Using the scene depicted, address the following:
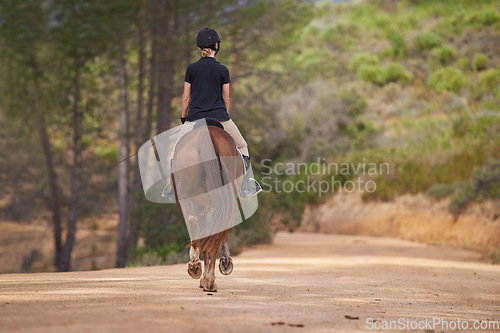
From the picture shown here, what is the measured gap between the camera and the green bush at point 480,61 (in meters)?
41.7

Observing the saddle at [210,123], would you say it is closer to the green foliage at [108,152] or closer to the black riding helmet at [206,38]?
the black riding helmet at [206,38]

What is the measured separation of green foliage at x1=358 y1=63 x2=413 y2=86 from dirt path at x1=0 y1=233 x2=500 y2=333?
3737 cm

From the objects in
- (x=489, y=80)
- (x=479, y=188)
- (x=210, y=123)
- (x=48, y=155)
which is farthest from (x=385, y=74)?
(x=210, y=123)

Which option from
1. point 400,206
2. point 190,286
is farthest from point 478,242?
point 190,286

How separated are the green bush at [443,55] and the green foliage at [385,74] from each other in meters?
2.59

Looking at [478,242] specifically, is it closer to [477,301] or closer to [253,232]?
[253,232]

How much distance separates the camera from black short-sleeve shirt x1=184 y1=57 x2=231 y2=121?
6.54m

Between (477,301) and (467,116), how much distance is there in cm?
2626

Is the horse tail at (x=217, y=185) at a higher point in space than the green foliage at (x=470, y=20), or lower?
lower

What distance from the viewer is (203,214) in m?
6.26

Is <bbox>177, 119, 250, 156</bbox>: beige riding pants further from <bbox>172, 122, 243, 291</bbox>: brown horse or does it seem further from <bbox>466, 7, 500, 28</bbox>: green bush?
<bbox>466, 7, 500, 28</bbox>: green bush

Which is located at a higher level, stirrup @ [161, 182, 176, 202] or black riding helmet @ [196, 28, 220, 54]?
black riding helmet @ [196, 28, 220, 54]

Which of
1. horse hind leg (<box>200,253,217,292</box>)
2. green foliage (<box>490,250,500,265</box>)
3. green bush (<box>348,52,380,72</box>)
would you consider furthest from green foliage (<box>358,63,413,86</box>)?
horse hind leg (<box>200,253,217,292</box>)

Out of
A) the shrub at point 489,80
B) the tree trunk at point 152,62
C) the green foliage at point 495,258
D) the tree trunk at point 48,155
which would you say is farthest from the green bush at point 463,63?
the green foliage at point 495,258
